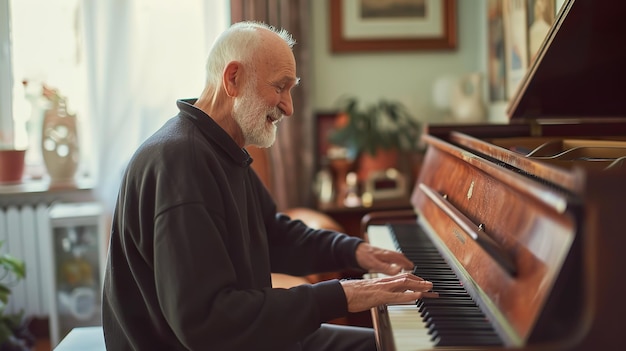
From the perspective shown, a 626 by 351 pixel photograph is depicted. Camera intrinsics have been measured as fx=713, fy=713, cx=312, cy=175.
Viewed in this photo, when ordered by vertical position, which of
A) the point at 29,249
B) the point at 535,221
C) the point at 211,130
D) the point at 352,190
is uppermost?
the point at 211,130

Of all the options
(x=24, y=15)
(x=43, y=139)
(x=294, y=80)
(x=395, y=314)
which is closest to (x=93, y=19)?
(x=24, y=15)

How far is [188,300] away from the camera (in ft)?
4.50

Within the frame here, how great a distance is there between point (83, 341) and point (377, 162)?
213 centimetres

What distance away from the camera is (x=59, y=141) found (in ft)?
11.6

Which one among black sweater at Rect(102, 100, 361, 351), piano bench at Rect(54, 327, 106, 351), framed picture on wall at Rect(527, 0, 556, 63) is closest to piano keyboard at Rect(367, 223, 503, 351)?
black sweater at Rect(102, 100, 361, 351)

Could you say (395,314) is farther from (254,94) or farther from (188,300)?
(254,94)

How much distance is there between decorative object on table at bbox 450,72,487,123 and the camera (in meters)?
3.76

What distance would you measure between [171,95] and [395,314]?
2.56 metres

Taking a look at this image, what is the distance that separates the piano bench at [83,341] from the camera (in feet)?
6.46

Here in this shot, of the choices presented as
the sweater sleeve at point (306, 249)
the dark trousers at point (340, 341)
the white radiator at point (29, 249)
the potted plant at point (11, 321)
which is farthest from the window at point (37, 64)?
the dark trousers at point (340, 341)

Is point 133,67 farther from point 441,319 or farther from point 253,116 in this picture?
point 441,319

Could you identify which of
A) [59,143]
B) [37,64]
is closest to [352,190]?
[59,143]

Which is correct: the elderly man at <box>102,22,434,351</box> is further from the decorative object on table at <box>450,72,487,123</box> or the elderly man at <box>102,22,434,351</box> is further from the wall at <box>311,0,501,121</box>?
the wall at <box>311,0,501,121</box>

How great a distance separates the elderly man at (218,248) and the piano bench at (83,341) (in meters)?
0.30
